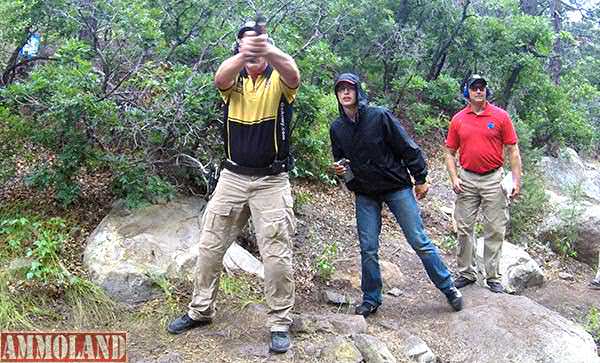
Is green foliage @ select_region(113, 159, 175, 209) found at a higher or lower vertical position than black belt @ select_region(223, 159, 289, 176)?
lower

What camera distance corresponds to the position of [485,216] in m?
5.20

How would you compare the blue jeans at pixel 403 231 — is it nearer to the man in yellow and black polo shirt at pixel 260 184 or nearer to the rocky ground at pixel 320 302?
the rocky ground at pixel 320 302

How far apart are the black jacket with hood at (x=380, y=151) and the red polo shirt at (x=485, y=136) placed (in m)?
0.88

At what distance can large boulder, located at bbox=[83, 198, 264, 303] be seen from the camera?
430 cm

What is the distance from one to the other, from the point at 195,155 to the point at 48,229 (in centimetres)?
145

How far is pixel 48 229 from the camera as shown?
4.62 metres

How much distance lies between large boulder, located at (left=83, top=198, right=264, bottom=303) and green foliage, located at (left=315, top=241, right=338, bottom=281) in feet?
2.54

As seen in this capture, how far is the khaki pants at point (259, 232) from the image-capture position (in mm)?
3660

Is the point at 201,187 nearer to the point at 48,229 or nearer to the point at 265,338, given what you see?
the point at 48,229

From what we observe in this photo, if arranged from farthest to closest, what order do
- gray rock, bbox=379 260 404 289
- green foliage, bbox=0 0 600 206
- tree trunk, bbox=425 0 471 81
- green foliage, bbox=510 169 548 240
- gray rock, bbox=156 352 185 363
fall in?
tree trunk, bbox=425 0 471 81, green foliage, bbox=510 169 548 240, gray rock, bbox=379 260 404 289, green foliage, bbox=0 0 600 206, gray rock, bbox=156 352 185 363

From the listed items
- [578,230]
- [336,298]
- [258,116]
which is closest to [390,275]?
[336,298]

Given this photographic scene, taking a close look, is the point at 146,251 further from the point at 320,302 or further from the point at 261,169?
the point at 320,302

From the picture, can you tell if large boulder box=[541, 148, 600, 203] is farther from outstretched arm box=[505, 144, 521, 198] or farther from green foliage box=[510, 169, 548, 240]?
outstretched arm box=[505, 144, 521, 198]

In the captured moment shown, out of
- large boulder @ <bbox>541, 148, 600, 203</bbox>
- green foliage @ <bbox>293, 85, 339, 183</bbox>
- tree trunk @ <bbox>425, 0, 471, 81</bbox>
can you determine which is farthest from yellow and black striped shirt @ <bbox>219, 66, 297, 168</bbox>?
tree trunk @ <bbox>425, 0, 471, 81</bbox>
